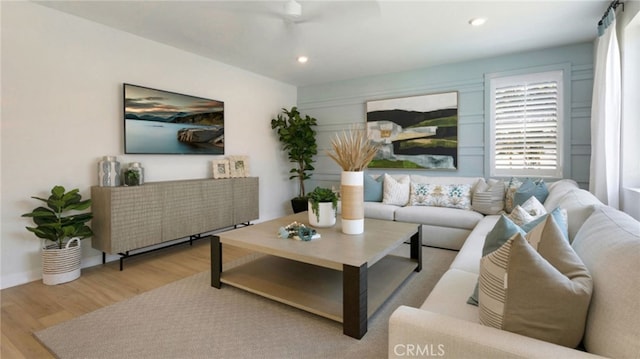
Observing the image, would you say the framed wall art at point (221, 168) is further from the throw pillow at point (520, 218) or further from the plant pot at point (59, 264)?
the throw pillow at point (520, 218)

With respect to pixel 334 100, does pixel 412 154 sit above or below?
below

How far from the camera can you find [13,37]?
2504 mm

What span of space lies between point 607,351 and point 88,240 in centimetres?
373

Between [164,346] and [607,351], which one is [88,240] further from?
[607,351]

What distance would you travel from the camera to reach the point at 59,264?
258 centimetres

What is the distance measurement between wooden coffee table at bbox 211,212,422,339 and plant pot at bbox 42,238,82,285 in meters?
1.29

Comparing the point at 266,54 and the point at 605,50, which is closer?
the point at 605,50

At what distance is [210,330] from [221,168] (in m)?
2.55

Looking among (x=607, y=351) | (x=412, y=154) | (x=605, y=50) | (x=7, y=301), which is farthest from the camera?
(x=412, y=154)

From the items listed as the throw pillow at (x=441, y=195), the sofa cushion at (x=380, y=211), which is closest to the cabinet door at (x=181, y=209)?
the sofa cushion at (x=380, y=211)

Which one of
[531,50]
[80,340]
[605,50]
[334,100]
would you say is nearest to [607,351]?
[80,340]

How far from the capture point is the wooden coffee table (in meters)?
1.80

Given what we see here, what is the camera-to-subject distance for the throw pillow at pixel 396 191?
13.6 ft

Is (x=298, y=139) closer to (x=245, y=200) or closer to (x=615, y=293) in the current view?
(x=245, y=200)
